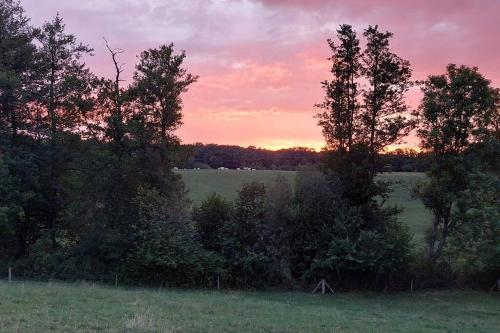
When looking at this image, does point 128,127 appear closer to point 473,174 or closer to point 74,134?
point 74,134

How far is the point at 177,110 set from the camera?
40719 millimetres

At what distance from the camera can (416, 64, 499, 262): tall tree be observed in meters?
36.5

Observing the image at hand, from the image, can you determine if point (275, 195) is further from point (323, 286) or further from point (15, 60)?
point (15, 60)

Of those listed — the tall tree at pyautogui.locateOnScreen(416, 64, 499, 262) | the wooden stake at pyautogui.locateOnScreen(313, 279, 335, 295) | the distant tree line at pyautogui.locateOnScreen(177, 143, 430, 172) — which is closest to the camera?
the wooden stake at pyautogui.locateOnScreen(313, 279, 335, 295)

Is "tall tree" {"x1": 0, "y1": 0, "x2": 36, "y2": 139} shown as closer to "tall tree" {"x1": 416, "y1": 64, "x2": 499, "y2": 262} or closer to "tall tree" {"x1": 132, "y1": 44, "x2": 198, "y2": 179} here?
"tall tree" {"x1": 132, "y1": 44, "x2": 198, "y2": 179}

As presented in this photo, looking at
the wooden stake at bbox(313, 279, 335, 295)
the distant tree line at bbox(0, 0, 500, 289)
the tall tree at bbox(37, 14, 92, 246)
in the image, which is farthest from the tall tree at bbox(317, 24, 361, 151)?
the tall tree at bbox(37, 14, 92, 246)

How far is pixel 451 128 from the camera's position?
37.3 metres

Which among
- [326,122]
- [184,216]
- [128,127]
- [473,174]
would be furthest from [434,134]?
[128,127]

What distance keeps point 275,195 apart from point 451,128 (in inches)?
543

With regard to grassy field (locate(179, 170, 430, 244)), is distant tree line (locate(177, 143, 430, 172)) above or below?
above

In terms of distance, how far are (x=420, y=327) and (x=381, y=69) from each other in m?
23.1

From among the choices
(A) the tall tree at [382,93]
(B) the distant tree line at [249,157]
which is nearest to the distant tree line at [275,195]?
(A) the tall tree at [382,93]

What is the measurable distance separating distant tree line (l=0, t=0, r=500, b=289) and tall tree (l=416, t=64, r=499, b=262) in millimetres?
96

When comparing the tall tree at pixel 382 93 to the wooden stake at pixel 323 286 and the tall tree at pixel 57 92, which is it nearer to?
the wooden stake at pixel 323 286
